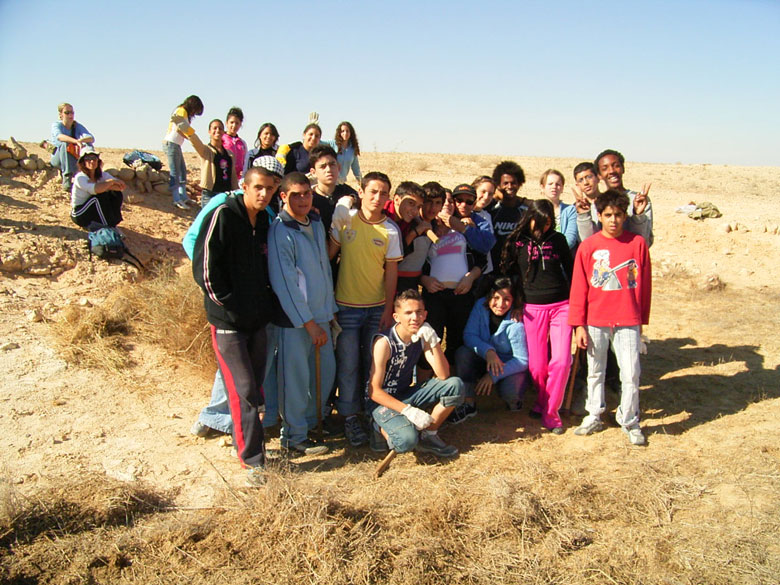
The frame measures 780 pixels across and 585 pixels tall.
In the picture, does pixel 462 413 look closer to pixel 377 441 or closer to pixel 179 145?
pixel 377 441

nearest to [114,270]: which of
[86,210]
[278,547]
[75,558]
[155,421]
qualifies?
[86,210]

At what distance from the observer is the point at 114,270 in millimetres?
6383

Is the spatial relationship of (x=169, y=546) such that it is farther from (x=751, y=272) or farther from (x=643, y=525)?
(x=751, y=272)

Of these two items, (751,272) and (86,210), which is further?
(751,272)

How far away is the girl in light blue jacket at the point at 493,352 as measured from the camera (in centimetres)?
443

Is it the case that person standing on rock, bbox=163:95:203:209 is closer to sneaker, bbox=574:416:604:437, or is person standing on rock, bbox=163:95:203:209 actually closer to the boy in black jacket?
the boy in black jacket

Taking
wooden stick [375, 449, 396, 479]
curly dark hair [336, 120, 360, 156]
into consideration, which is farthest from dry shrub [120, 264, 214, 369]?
curly dark hair [336, 120, 360, 156]

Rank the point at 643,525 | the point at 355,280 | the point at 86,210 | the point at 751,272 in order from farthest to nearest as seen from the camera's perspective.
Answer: the point at 751,272 → the point at 86,210 → the point at 355,280 → the point at 643,525

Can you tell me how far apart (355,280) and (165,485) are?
1.86m

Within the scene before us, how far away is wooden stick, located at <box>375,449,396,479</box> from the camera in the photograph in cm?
369

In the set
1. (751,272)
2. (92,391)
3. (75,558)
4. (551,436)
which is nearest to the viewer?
(75,558)

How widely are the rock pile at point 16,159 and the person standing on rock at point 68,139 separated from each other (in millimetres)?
Answer: 717

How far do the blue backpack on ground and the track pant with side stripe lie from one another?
12.3 ft

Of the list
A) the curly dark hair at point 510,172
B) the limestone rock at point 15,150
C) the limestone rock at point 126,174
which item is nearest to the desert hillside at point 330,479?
the curly dark hair at point 510,172
